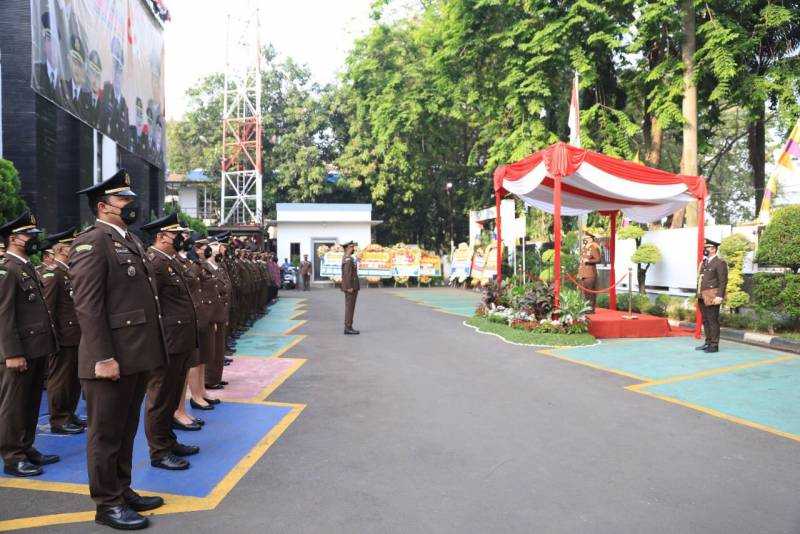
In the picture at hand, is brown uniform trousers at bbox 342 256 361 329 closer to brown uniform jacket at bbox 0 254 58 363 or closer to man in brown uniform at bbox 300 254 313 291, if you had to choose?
brown uniform jacket at bbox 0 254 58 363

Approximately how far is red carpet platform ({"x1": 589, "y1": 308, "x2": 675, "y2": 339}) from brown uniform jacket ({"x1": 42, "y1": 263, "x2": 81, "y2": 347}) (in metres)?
8.50

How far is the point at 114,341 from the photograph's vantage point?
3.55m

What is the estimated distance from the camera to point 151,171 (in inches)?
953

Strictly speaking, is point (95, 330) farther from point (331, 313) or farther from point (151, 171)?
point (151, 171)

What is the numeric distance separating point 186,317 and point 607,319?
8.73 metres

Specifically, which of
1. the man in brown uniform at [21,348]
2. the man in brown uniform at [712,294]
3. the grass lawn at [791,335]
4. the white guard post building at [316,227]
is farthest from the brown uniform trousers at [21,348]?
the white guard post building at [316,227]

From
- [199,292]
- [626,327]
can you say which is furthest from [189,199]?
[199,292]

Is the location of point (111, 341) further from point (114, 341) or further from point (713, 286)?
point (713, 286)

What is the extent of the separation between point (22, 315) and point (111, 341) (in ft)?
5.25

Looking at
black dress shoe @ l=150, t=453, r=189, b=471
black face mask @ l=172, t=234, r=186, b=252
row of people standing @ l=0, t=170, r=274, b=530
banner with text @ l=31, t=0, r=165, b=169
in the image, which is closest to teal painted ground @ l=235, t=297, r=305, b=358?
row of people standing @ l=0, t=170, r=274, b=530

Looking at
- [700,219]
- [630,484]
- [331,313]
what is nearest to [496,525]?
[630,484]

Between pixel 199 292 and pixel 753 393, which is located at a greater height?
pixel 199 292

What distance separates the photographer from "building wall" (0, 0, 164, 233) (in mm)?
11961

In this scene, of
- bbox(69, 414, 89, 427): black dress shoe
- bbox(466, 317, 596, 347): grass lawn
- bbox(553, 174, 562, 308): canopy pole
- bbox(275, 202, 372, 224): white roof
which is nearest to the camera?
bbox(69, 414, 89, 427): black dress shoe
